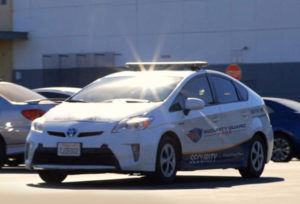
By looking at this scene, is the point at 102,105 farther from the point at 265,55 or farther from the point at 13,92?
the point at 265,55

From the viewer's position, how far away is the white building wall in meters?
37.3

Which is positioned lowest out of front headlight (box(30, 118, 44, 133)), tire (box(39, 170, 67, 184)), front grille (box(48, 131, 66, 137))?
→ tire (box(39, 170, 67, 184))

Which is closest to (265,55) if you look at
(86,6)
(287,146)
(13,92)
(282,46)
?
(282,46)

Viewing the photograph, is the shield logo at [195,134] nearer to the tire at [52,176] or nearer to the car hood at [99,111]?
the car hood at [99,111]

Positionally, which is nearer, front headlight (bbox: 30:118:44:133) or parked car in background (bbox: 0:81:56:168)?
front headlight (bbox: 30:118:44:133)

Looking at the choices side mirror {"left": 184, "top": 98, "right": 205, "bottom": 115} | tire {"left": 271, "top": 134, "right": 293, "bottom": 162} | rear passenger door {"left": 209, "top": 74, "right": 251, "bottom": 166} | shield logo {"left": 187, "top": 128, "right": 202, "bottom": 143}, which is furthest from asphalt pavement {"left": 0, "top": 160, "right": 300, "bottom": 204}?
tire {"left": 271, "top": 134, "right": 293, "bottom": 162}

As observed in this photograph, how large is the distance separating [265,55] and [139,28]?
20.3 feet

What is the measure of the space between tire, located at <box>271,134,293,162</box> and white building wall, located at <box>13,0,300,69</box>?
15107 millimetres

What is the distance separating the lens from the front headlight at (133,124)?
1246cm

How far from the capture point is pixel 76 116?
42.0 feet

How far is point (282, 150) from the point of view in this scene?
72.0ft

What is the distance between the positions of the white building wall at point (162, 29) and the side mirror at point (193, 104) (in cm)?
2344

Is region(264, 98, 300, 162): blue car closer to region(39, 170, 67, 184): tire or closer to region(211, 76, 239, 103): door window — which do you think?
region(211, 76, 239, 103): door window

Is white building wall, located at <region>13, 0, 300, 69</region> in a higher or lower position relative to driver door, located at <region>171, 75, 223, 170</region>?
higher
